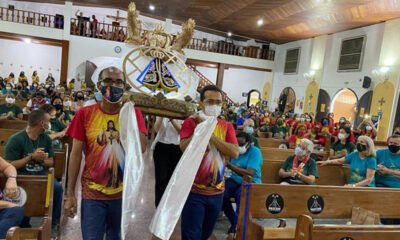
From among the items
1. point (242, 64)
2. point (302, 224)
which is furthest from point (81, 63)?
point (302, 224)

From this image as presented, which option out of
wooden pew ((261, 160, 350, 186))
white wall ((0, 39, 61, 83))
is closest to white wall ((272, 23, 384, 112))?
wooden pew ((261, 160, 350, 186))

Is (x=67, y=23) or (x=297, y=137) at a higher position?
(x=67, y=23)

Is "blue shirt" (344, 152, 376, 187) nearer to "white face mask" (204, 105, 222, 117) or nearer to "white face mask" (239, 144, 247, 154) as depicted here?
"white face mask" (239, 144, 247, 154)

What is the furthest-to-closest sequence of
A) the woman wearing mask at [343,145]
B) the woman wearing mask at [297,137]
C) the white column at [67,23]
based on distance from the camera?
the white column at [67,23] < the woman wearing mask at [297,137] < the woman wearing mask at [343,145]

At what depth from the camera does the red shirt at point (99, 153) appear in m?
1.70

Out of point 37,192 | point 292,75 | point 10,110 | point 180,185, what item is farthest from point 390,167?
point 292,75

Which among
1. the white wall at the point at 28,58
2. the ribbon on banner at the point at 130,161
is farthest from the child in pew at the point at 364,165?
the white wall at the point at 28,58

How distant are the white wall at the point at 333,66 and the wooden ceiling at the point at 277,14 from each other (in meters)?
0.34

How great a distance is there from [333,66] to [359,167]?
31.2 ft

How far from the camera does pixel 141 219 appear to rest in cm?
336

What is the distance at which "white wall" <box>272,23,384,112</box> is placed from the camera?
10242mm

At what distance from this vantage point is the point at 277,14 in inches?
431

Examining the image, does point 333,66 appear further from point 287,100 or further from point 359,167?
point 359,167

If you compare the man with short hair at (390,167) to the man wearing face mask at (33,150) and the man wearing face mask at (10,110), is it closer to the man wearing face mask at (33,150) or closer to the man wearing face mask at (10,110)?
the man wearing face mask at (33,150)
